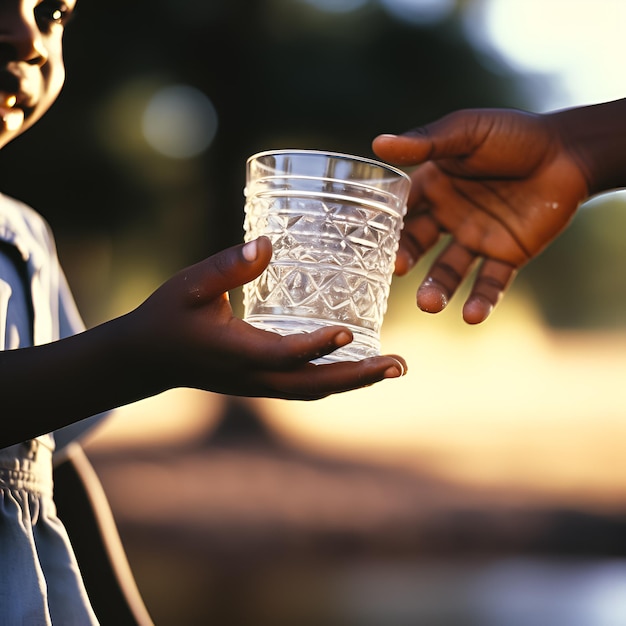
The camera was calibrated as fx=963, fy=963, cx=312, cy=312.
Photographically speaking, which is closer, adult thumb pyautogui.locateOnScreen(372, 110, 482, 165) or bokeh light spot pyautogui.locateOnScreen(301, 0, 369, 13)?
adult thumb pyautogui.locateOnScreen(372, 110, 482, 165)

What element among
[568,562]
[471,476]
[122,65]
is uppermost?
[122,65]

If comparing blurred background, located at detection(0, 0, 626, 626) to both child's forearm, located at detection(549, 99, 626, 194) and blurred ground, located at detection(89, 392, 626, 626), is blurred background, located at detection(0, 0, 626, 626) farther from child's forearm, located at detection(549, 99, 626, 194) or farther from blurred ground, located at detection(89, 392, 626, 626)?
child's forearm, located at detection(549, 99, 626, 194)

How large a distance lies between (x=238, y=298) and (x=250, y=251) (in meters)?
9.23

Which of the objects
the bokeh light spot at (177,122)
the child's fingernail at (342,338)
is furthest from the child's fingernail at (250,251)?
the bokeh light spot at (177,122)

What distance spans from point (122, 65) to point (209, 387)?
8.95 m

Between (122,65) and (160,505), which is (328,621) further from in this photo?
(122,65)

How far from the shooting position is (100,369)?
59.7 inches

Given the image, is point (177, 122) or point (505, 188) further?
point (177, 122)

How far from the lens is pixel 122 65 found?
993cm

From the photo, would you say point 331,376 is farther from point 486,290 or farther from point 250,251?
point 486,290

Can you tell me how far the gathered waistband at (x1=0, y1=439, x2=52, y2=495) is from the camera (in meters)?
1.78

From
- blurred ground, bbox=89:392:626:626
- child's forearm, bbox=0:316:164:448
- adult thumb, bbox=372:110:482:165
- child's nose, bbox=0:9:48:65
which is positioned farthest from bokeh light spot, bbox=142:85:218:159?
child's forearm, bbox=0:316:164:448

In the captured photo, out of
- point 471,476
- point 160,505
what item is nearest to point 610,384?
point 471,476

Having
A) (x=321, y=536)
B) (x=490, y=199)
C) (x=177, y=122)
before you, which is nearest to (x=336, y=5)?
(x=177, y=122)
